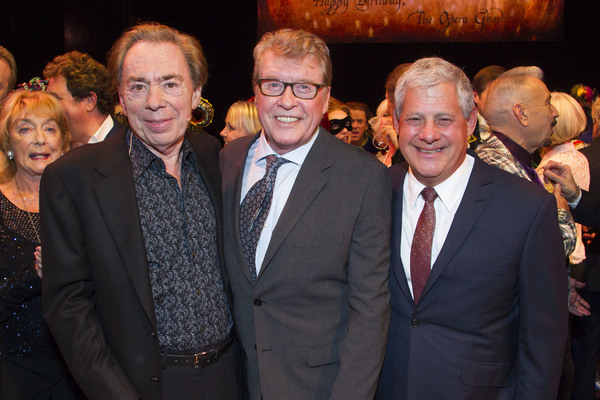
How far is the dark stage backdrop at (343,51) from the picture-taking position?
743 centimetres

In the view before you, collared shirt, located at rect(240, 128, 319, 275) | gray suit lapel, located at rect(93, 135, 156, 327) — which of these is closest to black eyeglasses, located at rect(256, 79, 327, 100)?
collared shirt, located at rect(240, 128, 319, 275)

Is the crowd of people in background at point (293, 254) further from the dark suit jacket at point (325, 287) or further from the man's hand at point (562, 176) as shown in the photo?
the man's hand at point (562, 176)

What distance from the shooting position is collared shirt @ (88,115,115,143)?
3479 mm

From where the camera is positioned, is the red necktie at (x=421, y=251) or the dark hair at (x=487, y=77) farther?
the dark hair at (x=487, y=77)

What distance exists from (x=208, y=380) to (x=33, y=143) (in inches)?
54.1

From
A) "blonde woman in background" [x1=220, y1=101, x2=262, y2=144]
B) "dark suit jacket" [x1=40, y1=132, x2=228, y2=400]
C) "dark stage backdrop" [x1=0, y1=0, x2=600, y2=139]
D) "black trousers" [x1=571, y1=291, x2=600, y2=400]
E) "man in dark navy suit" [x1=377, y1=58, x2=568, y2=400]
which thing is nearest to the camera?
"dark suit jacket" [x1=40, y1=132, x2=228, y2=400]

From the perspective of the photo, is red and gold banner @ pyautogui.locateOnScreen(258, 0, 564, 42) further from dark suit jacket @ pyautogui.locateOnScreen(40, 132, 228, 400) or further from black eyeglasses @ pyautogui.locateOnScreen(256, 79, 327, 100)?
dark suit jacket @ pyautogui.locateOnScreen(40, 132, 228, 400)

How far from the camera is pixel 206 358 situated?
1.96 metres

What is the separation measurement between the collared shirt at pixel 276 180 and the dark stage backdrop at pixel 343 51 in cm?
600

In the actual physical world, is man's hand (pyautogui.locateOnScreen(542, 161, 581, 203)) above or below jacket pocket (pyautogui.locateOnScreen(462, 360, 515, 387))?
above

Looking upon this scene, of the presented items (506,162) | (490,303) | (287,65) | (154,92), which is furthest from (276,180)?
(506,162)

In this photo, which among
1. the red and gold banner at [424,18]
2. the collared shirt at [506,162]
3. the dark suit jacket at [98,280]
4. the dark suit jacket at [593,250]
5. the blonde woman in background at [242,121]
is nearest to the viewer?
the dark suit jacket at [98,280]

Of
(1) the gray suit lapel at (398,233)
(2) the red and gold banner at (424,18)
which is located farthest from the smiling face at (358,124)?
(1) the gray suit lapel at (398,233)

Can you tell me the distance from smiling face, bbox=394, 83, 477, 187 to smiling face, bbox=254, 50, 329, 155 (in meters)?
0.35
